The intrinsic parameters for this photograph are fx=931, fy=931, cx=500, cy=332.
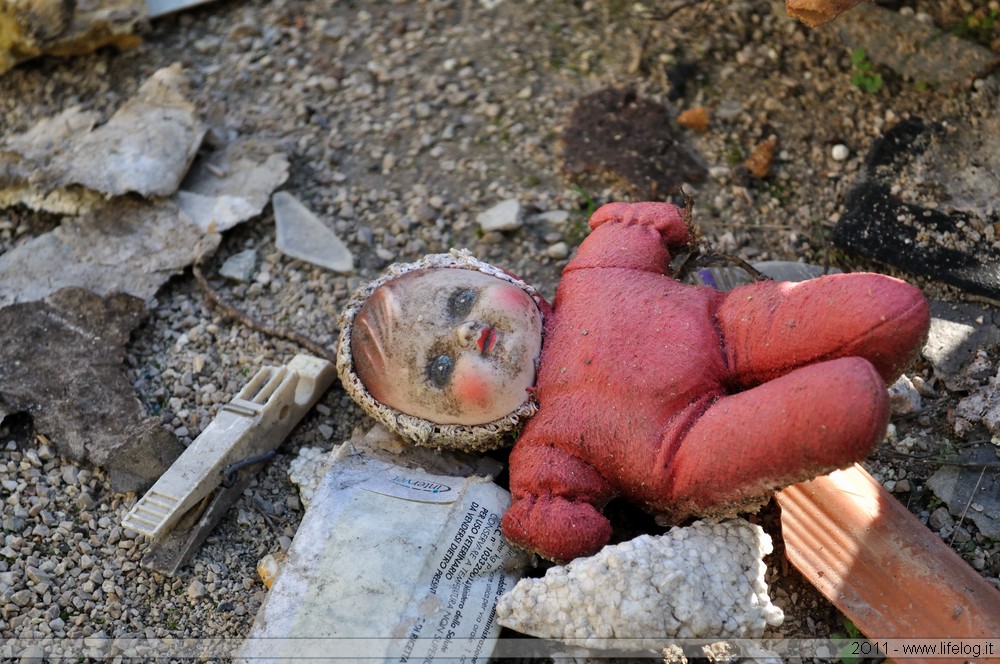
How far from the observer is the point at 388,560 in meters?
2.38

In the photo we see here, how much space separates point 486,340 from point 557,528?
1.72 feet

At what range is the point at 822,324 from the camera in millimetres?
2188

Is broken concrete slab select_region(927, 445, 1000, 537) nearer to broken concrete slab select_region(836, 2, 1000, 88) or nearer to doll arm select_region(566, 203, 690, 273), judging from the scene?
doll arm select_region(566, 203, 690, 273)

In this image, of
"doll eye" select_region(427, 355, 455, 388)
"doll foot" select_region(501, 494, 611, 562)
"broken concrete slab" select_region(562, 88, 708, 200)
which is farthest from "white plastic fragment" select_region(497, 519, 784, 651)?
"broken concrete slab" select_region(562, 88, 708, 200)

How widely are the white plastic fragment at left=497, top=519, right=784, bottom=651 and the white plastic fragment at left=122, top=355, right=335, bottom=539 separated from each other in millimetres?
→ 965

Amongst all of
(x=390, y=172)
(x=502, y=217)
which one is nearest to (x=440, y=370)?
(x=502, y=217)

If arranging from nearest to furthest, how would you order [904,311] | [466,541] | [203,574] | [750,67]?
[904,311] < [466,541] < [203,574] < [750,67]

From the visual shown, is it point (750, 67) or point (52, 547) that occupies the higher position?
point (750, 67)

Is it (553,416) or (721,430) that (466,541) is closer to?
(553,416)

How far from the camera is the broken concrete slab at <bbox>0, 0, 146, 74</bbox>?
3.99 m

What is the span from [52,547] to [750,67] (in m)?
3.13

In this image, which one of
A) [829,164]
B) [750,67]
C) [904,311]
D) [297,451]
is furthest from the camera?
[750,67]

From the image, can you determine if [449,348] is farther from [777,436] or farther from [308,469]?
[777,436]

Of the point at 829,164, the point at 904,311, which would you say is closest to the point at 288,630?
the point at 904,311
